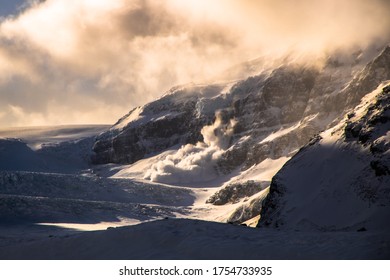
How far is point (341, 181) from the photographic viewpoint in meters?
84.7

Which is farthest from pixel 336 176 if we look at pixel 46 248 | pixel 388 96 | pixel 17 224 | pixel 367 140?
pixel 17 224

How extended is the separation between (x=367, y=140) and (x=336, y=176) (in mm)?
5868

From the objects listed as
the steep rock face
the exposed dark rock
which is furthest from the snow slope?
the exposed dark rock

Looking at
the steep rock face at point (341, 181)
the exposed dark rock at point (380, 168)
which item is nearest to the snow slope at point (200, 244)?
the steep rock face at point (341, 181)

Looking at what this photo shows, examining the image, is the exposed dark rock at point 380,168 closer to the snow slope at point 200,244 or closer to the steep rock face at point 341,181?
the steep rock face at point 341,181

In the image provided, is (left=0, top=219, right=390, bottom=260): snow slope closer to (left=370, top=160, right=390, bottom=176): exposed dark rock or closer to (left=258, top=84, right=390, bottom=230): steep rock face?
(left=258, top=84, right=390, bottom=230): steep rock face

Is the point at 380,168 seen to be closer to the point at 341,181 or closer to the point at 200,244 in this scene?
the point at 341,181

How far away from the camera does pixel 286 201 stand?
87500 mm

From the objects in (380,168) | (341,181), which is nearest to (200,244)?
(380,168)

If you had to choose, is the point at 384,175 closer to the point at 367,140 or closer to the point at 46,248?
the point at 367,140

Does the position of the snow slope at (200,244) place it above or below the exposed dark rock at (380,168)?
below

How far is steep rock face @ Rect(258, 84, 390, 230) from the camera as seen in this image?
78062 millimetres

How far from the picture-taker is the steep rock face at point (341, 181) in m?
78.1
